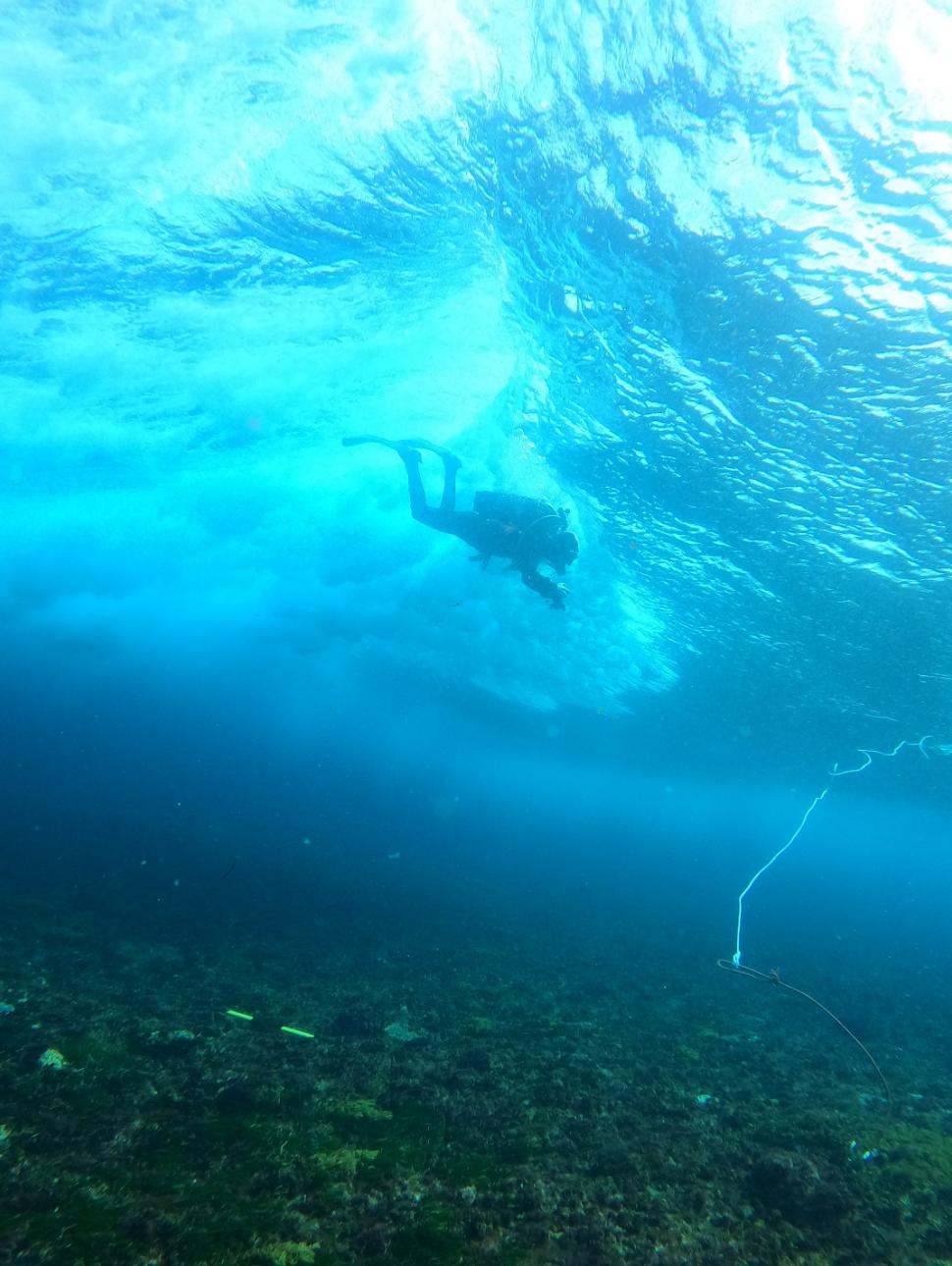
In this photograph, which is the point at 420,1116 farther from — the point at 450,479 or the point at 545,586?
the point at 450,479

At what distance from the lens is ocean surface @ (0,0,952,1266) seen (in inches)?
204

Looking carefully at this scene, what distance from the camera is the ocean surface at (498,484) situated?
5.19 metres

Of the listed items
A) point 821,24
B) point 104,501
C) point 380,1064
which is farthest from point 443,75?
point 104,501

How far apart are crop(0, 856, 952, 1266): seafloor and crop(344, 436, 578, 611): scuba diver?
832 cm

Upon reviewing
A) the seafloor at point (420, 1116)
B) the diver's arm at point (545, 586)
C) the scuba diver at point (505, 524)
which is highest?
the scuba diver at point (505, 524)

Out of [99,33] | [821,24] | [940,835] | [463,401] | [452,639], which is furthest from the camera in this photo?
[940,835]

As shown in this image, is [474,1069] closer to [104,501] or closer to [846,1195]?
[846,1195]

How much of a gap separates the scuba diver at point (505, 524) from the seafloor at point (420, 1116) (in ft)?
27.3

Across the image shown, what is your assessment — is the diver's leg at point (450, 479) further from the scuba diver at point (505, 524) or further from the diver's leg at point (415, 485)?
the diver's leg at point (415, 485)

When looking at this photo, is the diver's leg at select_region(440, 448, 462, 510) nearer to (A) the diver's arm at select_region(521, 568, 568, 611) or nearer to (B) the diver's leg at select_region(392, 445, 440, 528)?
(B) the diver's leg at select_region(392, 445, 440, 528)

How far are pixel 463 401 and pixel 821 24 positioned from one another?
10.0 metres

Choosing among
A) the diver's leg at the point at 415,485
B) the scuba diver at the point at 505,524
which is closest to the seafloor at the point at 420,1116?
the scuba diver at the point at 505,524

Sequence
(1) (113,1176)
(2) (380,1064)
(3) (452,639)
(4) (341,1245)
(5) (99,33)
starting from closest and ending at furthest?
(4) (341,1245)
(1) (113,1176)
(2) (380,1064)
(5) (99,33)
(3) (452,639)

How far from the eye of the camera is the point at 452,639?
108 feet
